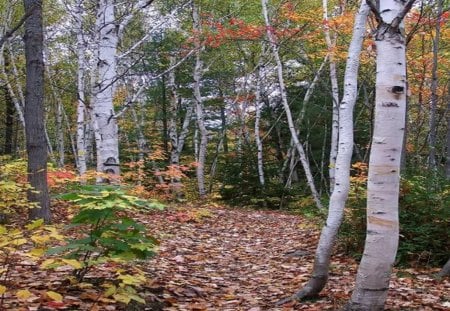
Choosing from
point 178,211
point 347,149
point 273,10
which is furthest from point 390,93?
point 273,10

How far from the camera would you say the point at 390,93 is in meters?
3.05

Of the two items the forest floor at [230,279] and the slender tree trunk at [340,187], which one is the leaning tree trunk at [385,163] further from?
the slender tree trunk at [340,187]

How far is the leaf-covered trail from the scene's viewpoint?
3932 mm

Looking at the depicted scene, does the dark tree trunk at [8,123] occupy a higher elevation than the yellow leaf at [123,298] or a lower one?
higher

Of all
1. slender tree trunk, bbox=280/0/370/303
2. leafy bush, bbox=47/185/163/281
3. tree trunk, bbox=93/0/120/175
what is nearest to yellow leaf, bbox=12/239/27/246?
leafy bush, bbox=47/185/163/281

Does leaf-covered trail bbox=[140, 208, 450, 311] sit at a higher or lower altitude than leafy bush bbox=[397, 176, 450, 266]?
lower

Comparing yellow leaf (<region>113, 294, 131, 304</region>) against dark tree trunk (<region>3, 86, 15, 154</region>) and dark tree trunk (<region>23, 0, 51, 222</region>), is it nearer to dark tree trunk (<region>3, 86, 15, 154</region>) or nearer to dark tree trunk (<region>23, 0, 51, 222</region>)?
dark tree trunk (<region>23, 0, 51, 222</region>)

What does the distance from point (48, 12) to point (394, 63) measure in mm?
18194

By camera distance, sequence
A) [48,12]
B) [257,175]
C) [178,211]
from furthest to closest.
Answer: [48,12]
[257,175]
[178,211]

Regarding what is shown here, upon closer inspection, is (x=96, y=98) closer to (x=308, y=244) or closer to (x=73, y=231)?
(x=73, y=231)

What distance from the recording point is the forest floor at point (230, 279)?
11.5ft

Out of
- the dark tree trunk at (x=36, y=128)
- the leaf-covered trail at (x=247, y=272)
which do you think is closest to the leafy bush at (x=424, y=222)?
the leaf-covered trail at (x=247, y=272)

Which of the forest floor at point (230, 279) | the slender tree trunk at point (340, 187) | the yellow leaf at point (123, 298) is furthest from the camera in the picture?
the slender tree trunk at point (340, 187)

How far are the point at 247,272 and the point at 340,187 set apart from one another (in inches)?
80.2
